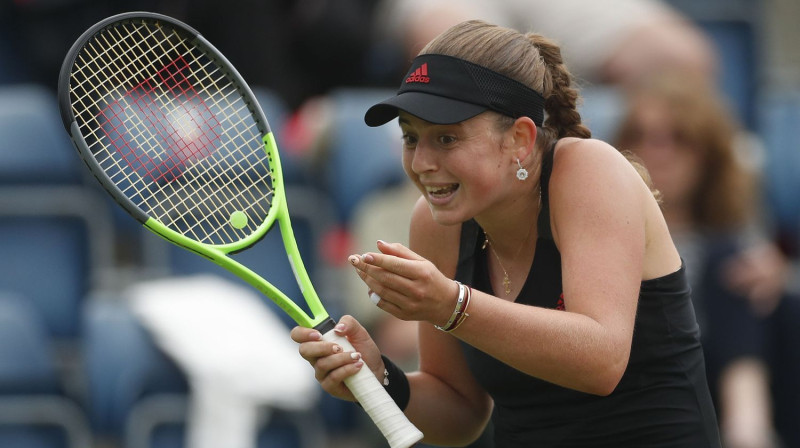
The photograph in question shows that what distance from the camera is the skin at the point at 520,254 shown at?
1952 mm

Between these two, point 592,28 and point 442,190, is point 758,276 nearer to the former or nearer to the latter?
point 592,28

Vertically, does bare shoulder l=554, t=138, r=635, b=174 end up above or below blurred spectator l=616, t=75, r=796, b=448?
above

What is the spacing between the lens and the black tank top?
2219mm

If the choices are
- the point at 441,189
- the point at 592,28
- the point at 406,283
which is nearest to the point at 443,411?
the point at 441,189

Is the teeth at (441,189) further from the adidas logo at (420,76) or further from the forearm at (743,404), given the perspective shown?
the forearm at (743,404)

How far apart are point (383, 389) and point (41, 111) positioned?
2.69 meters

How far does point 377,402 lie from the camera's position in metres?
2.11

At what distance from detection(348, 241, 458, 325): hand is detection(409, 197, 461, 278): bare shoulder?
0.44 meters

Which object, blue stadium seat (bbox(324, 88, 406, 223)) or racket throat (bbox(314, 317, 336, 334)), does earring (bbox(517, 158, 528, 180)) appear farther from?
blue stadium seat (bbox(324, 88, 406, 223))

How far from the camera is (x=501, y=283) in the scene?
2.33 m

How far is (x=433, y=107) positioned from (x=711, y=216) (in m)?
2.29

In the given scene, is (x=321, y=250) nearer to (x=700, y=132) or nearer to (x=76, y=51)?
Answer: (x=700, y=132)

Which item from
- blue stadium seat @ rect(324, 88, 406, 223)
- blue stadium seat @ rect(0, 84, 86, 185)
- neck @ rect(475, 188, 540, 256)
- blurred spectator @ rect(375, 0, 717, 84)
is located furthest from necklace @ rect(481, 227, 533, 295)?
blue stadium seat @ rect(0, 84, 86, 185)

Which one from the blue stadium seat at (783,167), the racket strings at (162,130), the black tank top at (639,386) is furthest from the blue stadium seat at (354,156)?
the black tank top at (639,386)
